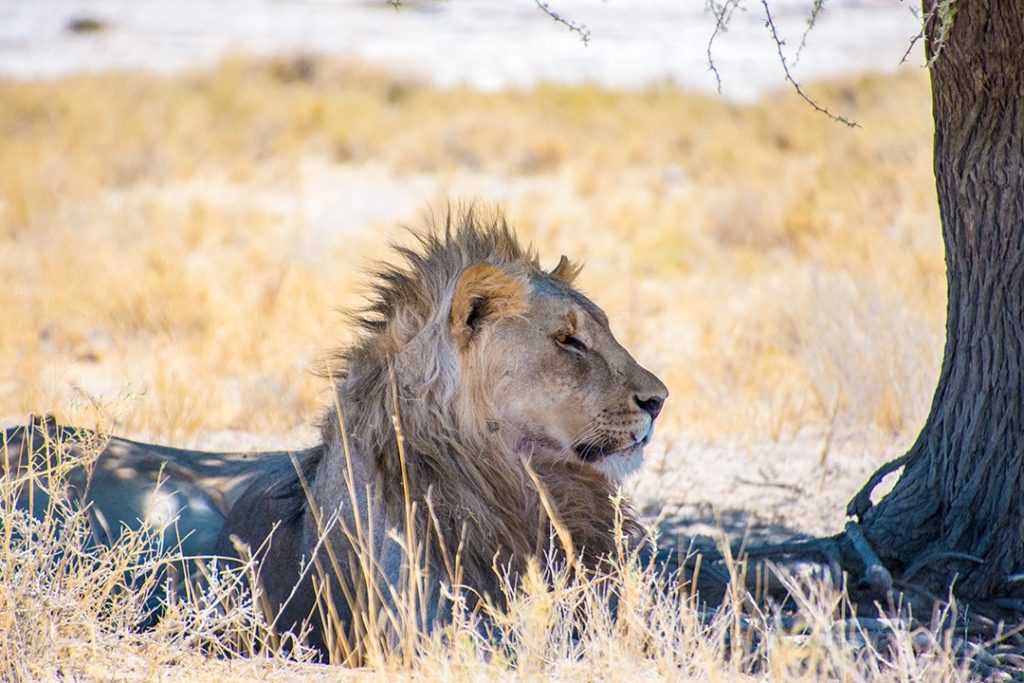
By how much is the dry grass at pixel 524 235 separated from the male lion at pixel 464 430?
31 cm

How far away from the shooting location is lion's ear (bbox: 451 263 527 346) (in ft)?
13.1

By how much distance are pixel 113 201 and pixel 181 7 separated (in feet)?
60.7

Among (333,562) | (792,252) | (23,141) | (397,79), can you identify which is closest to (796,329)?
(792,252)

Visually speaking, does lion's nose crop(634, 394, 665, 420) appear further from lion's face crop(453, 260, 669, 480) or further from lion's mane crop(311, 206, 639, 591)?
lion's mane crop(311, 206, 639, 591)

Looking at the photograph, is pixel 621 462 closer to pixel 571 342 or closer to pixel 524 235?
pixel 571 342

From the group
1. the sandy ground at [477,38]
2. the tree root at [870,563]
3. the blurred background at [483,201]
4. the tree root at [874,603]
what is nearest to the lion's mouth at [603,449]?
the tree root at [874,603]

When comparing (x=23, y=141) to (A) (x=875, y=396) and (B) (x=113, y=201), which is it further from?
(A) (x=875, y=396)

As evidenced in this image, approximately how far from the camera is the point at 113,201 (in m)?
16.4

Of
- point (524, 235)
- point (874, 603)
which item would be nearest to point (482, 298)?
point (874, 603)

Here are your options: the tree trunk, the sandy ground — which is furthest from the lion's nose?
the sandy ground

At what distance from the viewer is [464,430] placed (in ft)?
13.3

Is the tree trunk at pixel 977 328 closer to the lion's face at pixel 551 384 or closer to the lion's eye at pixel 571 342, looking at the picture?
the lion's face at pixel 551 384

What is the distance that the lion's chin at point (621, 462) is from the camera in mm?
4125

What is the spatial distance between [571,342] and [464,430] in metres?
0.48
